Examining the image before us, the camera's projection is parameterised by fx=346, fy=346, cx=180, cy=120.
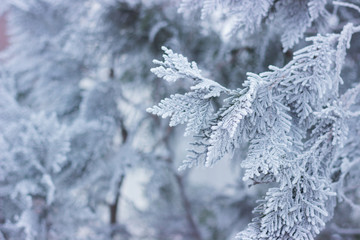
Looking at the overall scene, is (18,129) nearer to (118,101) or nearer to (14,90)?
(14,90)

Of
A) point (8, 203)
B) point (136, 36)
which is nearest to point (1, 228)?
point (8, 203)

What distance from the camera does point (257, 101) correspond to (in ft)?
2.66

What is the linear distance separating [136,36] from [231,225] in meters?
1.00

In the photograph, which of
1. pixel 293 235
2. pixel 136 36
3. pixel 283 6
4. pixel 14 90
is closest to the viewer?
pixel 293 235

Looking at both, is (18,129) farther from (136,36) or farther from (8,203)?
(136,36)

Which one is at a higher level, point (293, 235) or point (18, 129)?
point (18, 129)

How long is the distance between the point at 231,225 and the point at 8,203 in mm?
999

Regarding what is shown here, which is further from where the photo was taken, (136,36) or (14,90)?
(14,90)

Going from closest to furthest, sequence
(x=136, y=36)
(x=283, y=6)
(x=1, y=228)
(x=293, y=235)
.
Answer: (x=293, y=235) < (x=283, y=6) < (x=1, y=228) < (x=136, y=36)

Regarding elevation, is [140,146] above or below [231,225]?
above

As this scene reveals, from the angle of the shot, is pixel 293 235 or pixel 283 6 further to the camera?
pixel 283 6

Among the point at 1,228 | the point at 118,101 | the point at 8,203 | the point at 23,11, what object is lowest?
the point at 1,228

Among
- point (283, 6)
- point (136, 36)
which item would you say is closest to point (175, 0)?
point (136, 36)

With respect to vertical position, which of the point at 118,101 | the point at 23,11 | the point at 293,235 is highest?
the point at 23,11
